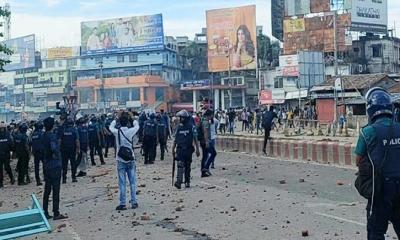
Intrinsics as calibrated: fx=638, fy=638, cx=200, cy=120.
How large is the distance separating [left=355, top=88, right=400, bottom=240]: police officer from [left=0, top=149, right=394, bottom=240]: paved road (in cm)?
302

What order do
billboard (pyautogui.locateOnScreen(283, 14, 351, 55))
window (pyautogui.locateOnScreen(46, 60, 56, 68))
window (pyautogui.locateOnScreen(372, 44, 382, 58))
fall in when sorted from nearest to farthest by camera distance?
billboard (pyautogui.locateOnScreen(283, 14, 351, 55)) < window (pyautogui.locateOnScreen(372, 44, 382, 58)) < window (pyautogui.locateOnScreen(46, 60, 56, 68))

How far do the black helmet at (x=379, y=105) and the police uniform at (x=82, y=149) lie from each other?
1479 cm

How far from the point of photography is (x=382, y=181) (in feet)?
18.0

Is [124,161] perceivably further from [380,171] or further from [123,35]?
[123,35]

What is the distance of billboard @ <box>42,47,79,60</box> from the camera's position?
326 feet

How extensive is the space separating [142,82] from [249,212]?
75.9 metres

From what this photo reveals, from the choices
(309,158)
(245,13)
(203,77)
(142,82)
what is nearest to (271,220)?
(309,158)

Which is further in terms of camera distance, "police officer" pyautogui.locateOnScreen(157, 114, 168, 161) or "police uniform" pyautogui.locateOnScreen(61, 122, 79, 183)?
"police officer" pyautogui.locateOnScreen(157, 114, 168, 161)

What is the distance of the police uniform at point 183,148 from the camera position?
14.9 metres

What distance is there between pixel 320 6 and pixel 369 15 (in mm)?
8002

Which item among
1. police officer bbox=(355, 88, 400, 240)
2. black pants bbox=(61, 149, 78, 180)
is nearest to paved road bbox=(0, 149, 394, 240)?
black pants bbox=(61, 149, 78, 180)

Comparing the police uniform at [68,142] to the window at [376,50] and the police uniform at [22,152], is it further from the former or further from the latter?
the window at [376,50]

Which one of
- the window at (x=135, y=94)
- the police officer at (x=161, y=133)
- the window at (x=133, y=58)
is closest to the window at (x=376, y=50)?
the window at (x=135, y=94)

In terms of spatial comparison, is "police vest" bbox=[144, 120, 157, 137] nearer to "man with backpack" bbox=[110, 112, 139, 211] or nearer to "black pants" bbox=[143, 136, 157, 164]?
"black pants" bbox=[143, 136, 157, 164]
